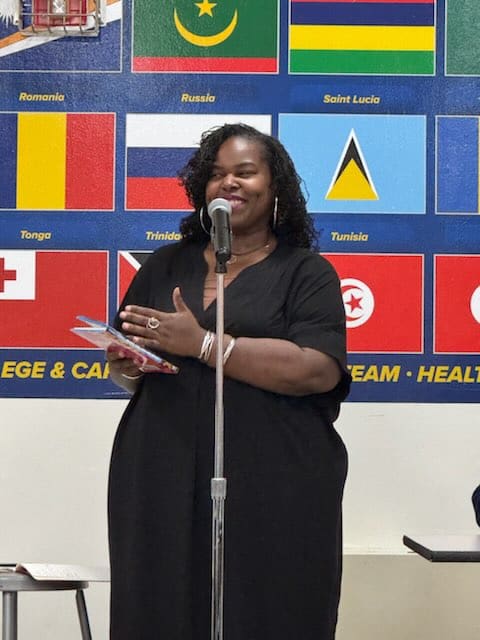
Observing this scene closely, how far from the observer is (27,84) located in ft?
11.8

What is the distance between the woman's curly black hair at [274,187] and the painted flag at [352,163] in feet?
3.30

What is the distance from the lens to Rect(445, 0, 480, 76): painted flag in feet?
11.7

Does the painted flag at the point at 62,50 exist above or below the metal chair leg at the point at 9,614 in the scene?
above

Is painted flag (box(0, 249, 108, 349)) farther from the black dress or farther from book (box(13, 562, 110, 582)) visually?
the black dress

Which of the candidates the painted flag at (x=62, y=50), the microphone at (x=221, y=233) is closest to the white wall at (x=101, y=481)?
the painted flag at (x=62, y=50)

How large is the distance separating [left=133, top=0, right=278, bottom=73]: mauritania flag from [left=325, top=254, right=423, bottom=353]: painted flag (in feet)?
2.45

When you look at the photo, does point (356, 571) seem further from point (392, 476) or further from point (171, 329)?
point (171, 329)

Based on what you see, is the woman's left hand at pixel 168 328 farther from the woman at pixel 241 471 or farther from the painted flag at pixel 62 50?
the painted flag at pixel 62 50

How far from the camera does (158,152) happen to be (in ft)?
11.7

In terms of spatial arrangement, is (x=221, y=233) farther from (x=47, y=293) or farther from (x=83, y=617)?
(x=47, y=293)

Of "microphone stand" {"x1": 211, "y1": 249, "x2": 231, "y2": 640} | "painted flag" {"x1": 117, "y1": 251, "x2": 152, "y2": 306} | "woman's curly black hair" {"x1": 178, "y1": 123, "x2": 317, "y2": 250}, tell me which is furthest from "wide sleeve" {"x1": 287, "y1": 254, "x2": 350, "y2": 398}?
"painted flag" {"x1": 117, "y1": 251, "x2": 152, "y2": 306}

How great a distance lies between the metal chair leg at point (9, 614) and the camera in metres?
2.61

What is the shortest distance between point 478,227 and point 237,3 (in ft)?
3.62

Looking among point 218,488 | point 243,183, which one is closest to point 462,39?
point 243,183
